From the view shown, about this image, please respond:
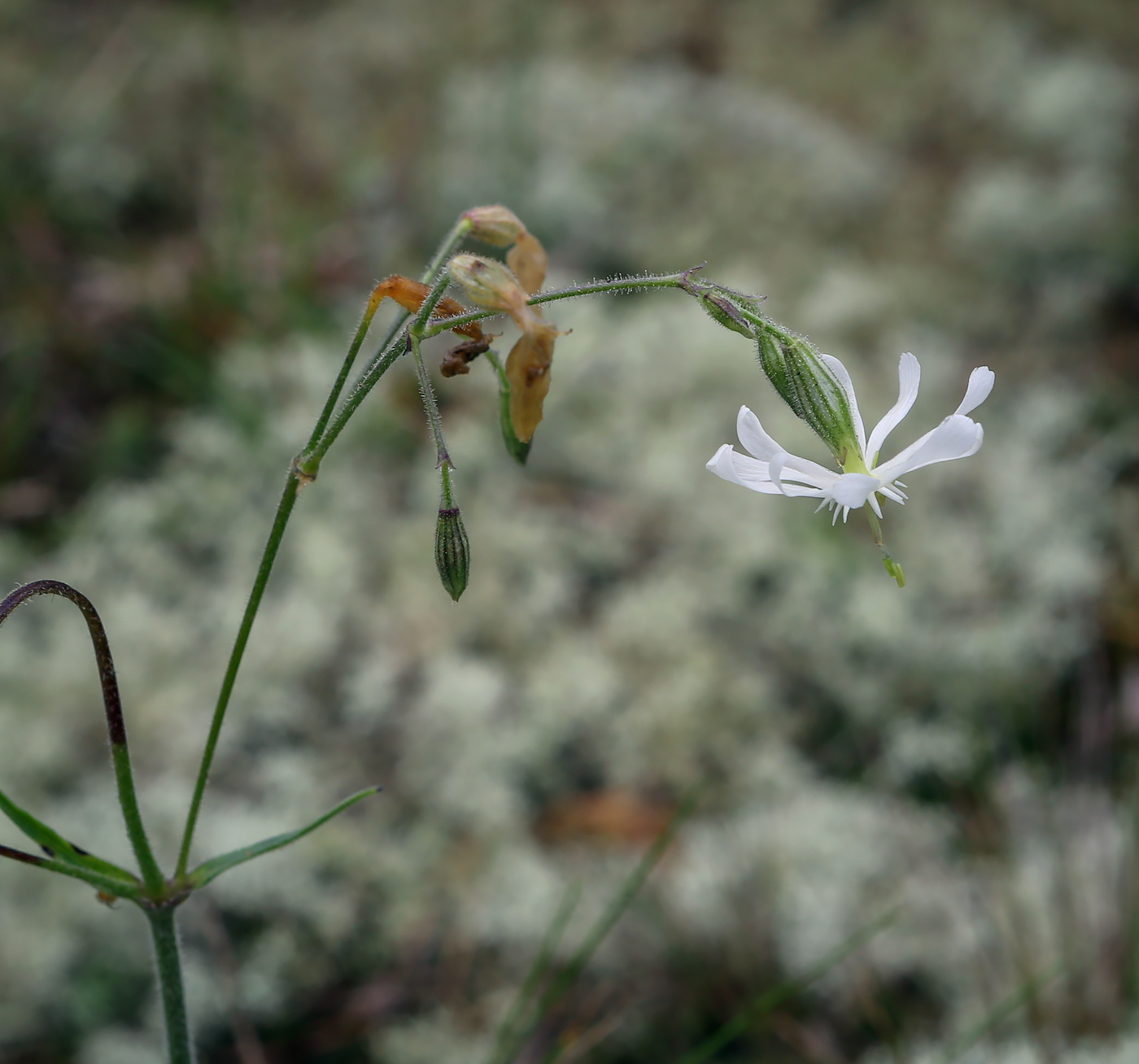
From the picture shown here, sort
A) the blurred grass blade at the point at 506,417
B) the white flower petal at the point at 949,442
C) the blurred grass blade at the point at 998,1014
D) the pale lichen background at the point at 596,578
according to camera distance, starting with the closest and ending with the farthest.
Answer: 1. the white flower petal at the point at 949,442
2. the blurred grass blade at the point at 506,417
3. the blurred grass blade at the point at 998,1014
4. the pale lichen background at the point at 596,578

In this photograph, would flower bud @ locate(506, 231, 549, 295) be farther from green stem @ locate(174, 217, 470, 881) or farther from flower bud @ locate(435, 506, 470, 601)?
flower bud @ locate(435, 506, 470, 601)

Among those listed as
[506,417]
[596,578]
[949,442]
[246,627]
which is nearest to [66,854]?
[246,627]

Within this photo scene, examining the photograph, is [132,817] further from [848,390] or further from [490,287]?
[848,390]

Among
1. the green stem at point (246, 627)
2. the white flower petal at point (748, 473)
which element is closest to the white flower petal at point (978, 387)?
the white flower petal at point (748, 473)

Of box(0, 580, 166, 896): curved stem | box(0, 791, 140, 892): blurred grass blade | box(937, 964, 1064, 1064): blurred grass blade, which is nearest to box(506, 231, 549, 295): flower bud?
box(0, 580, 166, 896): curved stem

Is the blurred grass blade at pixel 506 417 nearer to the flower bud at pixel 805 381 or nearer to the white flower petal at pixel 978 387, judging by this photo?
the flower bud at pixel 805 381

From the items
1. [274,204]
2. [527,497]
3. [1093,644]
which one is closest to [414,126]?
[274,204]
